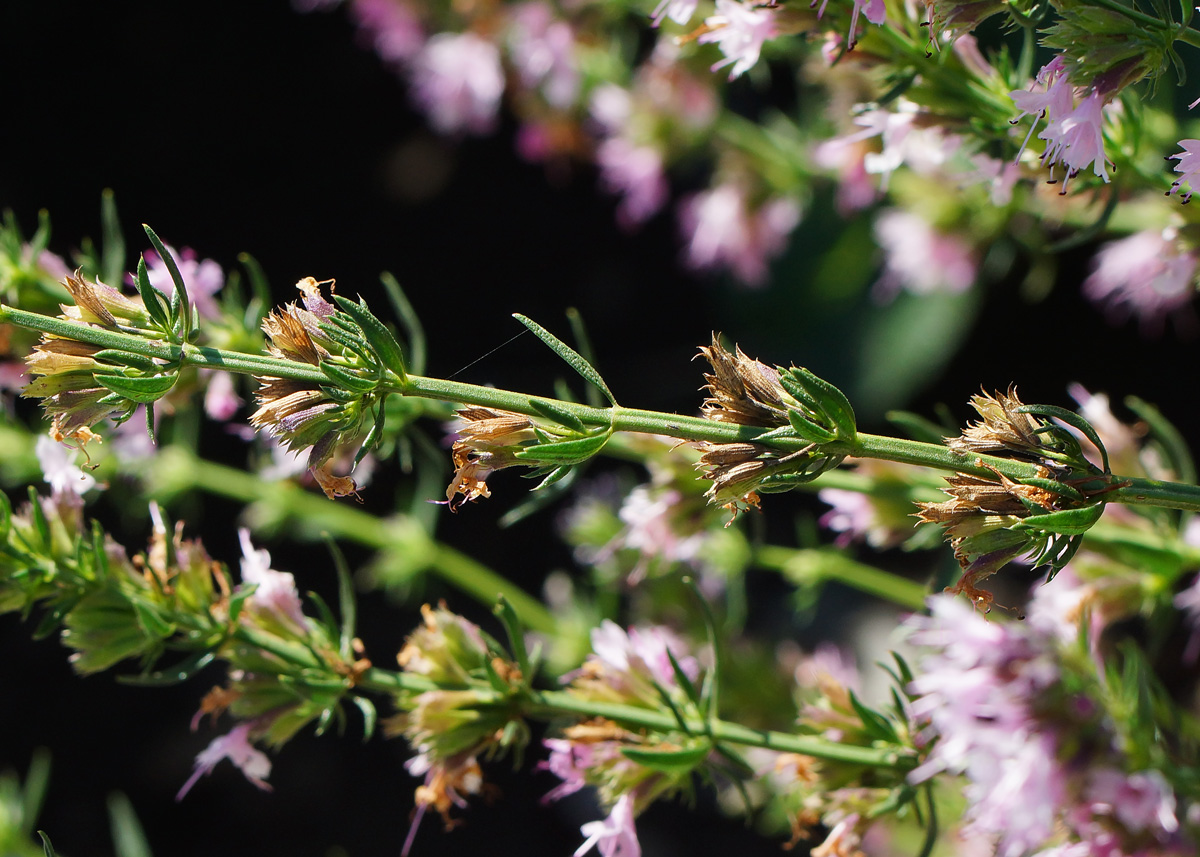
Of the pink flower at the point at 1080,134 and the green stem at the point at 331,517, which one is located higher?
the pink flower at the point at 1080,134

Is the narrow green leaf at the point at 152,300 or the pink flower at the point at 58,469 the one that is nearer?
the narrow green leaf at the point at 152,300

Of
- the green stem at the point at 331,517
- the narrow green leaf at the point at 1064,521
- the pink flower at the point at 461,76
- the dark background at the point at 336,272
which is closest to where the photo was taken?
the narrow green leaf at the point at 1064,521

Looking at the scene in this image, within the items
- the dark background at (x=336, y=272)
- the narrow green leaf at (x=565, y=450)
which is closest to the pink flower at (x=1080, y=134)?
the narrow green leaf at (x=565, y=450)

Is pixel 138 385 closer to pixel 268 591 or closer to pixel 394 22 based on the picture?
pixel 268 591

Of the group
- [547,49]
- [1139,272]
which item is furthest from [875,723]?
[547,49]

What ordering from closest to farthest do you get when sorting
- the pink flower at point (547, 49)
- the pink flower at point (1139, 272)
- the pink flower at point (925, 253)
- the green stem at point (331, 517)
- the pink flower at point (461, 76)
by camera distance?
the pink flower at point (1139, 272)
the green stem at point (331, 517)
the pink flower at point (925, 253)
the pink flower at point (547, 49)
the pink flower at point (461, 76)

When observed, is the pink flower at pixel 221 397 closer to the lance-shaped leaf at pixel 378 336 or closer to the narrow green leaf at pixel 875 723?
the lance-shaped leaf at pixel 378 336
